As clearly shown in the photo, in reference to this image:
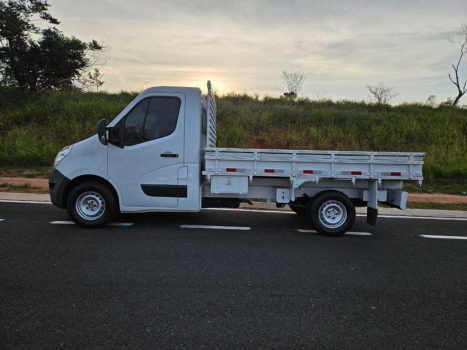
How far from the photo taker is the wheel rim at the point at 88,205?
674 centimetres

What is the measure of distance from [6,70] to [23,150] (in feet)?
38.9

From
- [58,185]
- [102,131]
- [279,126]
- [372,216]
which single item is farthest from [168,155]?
[279,126]

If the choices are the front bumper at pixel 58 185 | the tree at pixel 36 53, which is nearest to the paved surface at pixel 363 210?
the front bumper at pixel 58 185

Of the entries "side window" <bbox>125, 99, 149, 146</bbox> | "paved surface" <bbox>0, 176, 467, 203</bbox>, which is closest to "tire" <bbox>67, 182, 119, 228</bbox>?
Result: "side window" <bbox>125, 99, 149, 146</bbox>

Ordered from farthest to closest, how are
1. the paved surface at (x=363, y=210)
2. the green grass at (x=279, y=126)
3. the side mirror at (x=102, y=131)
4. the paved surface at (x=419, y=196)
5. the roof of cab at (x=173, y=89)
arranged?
the green grass at (x=279, y=126), the paved surface at (x=419, y=196), the paved surface at (x=363, y=210), the roof of cab at (x=173, y=89), the side mirror at (x=102, y=131)

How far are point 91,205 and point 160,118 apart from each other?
201 cm

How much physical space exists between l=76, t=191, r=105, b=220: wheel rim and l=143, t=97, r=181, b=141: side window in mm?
1382

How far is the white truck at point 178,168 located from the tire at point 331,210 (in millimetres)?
17

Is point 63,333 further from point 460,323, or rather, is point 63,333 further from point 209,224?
point 209,224

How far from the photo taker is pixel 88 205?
6.79 metres

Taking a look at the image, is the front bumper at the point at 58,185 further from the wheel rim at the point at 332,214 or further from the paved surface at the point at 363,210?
the wheel rim at the point at 332,214

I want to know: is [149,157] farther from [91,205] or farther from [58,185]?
[58,185]

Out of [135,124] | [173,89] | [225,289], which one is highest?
[173,89]

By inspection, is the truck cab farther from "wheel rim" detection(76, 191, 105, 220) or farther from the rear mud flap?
the rear mud flap
